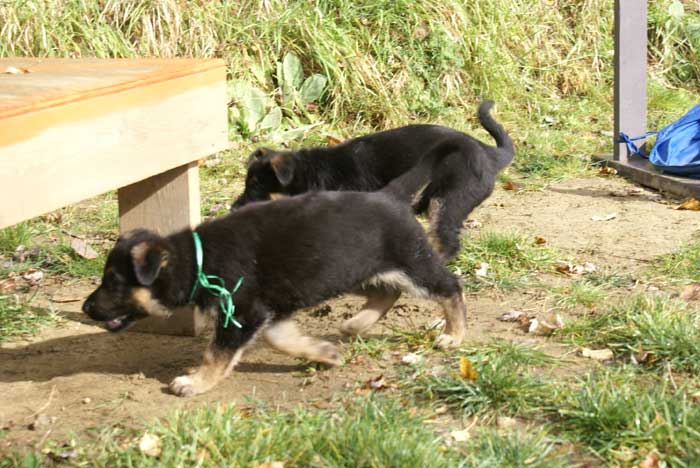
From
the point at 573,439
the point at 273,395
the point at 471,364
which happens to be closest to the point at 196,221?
the point at 273,395

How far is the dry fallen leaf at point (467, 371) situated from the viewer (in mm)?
4016

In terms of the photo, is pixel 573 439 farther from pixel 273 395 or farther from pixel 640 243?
pixel 640 243

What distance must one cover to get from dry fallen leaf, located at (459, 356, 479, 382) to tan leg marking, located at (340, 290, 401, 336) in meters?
0.78

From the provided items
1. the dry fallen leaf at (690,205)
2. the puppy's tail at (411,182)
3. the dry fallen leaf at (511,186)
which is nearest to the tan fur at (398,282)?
the puppy's tail at (411,182)

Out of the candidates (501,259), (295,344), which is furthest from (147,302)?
(501,259)

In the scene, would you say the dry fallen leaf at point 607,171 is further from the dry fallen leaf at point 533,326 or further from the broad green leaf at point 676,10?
the broad green leaf at point 676,10

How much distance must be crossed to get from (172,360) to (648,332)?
219 centimetres

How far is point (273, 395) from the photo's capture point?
4203mm

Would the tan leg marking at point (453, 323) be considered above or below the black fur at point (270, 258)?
below

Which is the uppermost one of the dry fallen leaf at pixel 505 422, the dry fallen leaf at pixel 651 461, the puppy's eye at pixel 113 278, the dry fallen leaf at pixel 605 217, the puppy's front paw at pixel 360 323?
the puppy's eye at pixel 113 278

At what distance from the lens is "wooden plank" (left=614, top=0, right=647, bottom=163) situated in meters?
7.81

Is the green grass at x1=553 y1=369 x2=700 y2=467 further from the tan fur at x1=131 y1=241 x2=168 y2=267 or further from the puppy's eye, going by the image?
the puppy's eye

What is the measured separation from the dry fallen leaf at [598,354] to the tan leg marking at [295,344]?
1103mm

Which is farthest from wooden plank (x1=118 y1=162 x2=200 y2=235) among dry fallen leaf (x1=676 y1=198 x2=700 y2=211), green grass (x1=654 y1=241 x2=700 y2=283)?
dry fallen leaf (x1=676 y1=198 x2=700 y2=211)
